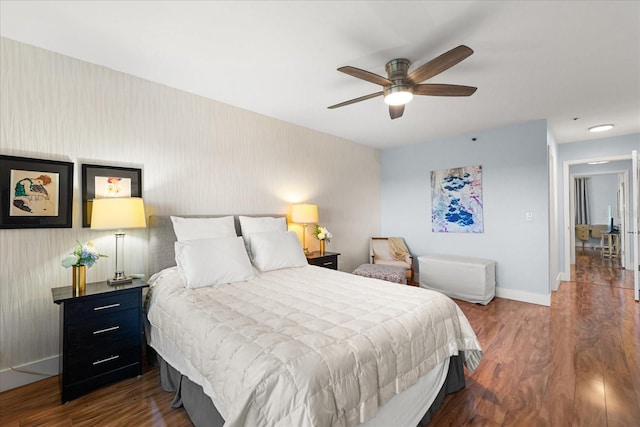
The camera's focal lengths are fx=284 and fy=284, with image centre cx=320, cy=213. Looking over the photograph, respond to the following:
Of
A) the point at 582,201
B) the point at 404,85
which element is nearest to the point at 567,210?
the point at 582,201

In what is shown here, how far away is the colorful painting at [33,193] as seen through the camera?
213cm

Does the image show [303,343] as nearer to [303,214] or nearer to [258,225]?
[258,225]

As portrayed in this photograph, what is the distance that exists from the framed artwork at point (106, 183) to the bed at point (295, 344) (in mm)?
430

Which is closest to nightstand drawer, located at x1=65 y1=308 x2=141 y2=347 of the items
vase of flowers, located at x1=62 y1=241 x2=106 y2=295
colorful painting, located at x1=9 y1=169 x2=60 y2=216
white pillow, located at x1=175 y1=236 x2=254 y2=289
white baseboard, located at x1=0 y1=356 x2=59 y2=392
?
vase of flowers, located at x1=62 y1=241 x2=106 y2=295

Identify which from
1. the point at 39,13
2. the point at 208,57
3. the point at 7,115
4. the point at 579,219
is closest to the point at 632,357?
the point at 208,57

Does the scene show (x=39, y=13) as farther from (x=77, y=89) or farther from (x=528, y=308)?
(x=528, y=308)

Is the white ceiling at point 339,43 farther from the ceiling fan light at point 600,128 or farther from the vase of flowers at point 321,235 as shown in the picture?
the vase of flowers at point 321,235

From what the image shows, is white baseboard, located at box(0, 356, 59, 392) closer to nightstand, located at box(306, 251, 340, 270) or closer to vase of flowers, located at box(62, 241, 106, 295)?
vase of flowers, located at box(62, 241, 106, 295)

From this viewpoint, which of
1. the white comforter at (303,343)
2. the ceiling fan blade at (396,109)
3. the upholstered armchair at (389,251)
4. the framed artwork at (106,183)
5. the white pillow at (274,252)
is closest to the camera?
the white comforter at (303,343)

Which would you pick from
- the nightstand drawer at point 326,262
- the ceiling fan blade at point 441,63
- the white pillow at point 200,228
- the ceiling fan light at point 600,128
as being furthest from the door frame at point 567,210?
the white pillow at point 200,228

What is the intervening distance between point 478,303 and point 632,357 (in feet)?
5.16

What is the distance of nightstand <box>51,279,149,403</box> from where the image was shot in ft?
6.42

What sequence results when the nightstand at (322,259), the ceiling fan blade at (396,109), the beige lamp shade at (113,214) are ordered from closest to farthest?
the beige lamp shade at (113,214) < the ceiling fan blade at (396,109) < the nightstand at (322,259)

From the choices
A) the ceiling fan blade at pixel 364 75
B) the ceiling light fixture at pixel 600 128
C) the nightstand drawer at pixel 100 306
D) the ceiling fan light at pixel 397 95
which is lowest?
the nightstand drawer at pixel 100 306
